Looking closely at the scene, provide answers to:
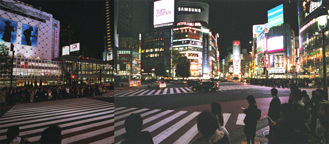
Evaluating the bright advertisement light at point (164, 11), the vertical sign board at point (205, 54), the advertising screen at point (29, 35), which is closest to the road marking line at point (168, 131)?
the bright advertisement light at point (164, 11)

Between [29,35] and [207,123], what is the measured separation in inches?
3622

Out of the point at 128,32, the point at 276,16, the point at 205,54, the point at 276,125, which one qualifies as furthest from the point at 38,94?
the point at 276,16

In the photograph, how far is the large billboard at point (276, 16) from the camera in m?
71.9

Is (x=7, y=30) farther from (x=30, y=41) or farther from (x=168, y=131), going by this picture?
(x=168, y=131)

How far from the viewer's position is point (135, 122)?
2.03 meters

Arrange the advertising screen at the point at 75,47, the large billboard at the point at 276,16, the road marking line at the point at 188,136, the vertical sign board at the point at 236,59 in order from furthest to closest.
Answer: the vertical sign board at the point at 236,59 < the large billboard at the point at 276,16 < the advertising screen at the point at 75,47 < the road marking line at the point at 188,136

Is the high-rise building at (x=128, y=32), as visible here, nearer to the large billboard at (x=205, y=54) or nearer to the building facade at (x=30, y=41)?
the building facade at (x=30, y=41)

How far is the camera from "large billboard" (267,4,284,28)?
7194 centimetres

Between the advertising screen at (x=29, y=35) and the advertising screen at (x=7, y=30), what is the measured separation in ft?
16.4

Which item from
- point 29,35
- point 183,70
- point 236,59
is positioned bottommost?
point 183,70

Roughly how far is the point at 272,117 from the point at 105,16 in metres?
166

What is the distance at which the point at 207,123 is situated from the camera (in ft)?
6.64

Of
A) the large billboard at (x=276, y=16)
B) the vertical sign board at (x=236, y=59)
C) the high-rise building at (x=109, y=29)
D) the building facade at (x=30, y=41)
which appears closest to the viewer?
the building facade at (x=30, y=41)

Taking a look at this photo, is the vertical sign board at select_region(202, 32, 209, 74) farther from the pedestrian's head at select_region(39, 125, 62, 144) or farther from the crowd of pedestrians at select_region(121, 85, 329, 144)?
the pedestrian's head at select_region(39, 125, 62, 144)
